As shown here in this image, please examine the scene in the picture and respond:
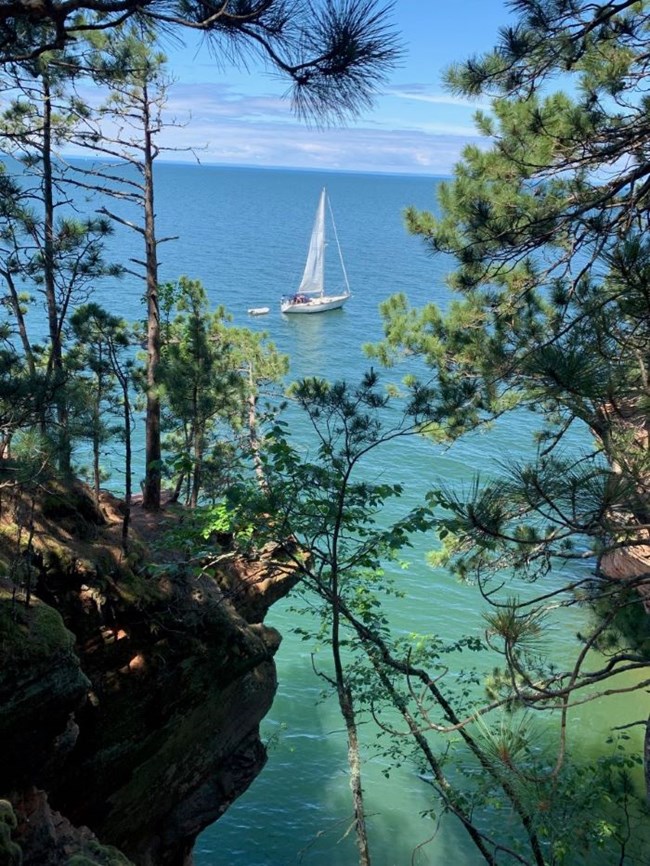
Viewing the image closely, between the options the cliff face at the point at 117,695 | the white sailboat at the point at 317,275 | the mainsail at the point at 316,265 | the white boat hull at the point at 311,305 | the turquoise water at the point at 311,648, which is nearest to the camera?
the cliff face at the point at 117,695

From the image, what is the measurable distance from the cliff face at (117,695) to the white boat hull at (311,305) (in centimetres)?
3563

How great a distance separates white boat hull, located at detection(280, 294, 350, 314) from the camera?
44.9m


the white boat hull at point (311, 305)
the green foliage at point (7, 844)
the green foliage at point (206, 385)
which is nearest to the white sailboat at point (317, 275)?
the white boat hull at point (311, 305)

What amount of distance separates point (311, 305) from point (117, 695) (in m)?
39.2

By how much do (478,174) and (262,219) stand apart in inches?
3767

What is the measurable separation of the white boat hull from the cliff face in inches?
1403

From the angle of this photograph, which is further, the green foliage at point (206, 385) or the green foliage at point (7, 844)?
the green foliage at point (206, 385)

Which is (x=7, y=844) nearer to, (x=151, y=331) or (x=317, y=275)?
(x=151, y=331)

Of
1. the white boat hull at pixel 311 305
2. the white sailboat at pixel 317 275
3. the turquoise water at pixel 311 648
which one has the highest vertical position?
the white sailboat at pixel 317 275

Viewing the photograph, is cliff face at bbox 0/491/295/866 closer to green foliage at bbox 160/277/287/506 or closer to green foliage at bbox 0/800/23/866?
green foliage at bbox 0/800/23/866

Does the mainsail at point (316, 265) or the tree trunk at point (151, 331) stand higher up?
the mainsail at point (316, 265)

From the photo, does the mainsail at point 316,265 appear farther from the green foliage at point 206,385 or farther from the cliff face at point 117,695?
the cliff face at point 117,695

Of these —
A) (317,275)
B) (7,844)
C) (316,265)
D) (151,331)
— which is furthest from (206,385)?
(316,265)

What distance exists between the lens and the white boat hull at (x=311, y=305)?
44.9 m
